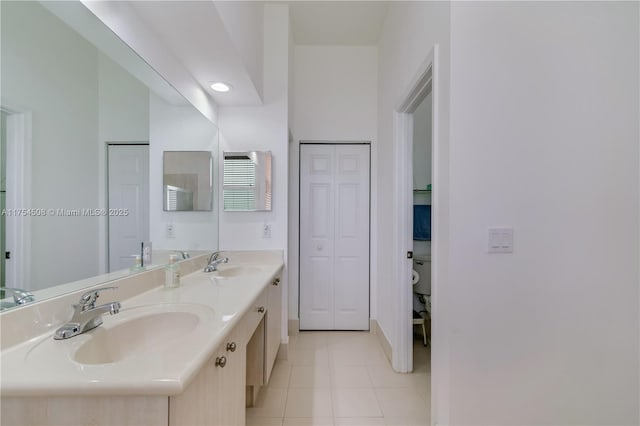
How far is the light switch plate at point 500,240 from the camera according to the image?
113 cm

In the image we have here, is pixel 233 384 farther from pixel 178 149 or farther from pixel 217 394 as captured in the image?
pixel 178 149

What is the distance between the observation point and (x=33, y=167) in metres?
0.82

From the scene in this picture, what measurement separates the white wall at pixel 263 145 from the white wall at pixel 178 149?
12 cm

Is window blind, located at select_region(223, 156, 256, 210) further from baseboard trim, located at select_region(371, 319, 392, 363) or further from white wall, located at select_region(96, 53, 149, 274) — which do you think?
baseboard trim, located at select_region(371, 319, 392, 363)

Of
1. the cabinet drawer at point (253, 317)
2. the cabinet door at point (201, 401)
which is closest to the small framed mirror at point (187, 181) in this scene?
the cabinet drawer at point (253, 317)

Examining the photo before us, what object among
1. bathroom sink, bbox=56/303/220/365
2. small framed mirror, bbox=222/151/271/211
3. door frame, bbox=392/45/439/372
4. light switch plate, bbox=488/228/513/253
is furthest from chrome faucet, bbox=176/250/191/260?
light switch plate, bbox=488/228/513/253

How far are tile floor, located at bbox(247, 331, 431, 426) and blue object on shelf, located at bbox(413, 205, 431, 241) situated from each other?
1.06 m

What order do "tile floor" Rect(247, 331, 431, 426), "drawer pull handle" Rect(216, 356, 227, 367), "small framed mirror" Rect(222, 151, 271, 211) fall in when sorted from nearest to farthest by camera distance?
"drawer pull handle" Rect(216, 356, 227, 367), "tile floor" Rect(247, 331, 431, 426), "small framed mirror" Rect(222, 151, 271, 211)

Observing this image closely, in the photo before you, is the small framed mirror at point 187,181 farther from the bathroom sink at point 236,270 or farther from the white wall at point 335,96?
the white wall at point 335,96

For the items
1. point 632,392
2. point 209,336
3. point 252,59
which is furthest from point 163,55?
point 632,392

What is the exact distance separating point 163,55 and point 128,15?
25cm

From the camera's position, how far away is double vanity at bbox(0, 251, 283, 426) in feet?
1.92

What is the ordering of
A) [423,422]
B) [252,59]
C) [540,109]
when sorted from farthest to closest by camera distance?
[252,59], [423,422], [540,109]

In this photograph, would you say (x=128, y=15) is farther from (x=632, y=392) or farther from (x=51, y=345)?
(x=632, y=392)
